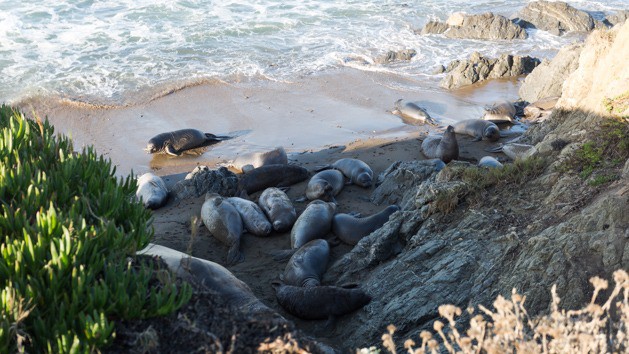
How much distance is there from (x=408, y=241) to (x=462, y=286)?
1.33 m

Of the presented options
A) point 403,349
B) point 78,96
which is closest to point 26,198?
point 403,349

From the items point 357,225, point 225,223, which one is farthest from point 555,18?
point 225,223

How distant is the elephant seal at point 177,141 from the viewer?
12148 mm

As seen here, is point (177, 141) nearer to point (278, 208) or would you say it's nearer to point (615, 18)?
point (278, 208)

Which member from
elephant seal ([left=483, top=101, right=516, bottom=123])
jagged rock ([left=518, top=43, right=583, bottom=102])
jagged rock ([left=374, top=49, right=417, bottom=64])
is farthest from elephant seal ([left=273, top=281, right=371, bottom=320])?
jagged rock ([left=374, top=49, right=417, bottom=64])

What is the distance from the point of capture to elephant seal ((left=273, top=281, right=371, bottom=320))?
6441mm

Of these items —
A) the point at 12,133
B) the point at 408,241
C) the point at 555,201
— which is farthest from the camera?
the point at 408,241

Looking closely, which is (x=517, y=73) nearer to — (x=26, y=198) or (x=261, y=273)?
(x=261, y=273)

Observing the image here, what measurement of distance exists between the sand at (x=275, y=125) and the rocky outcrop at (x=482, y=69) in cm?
35

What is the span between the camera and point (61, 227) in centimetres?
403

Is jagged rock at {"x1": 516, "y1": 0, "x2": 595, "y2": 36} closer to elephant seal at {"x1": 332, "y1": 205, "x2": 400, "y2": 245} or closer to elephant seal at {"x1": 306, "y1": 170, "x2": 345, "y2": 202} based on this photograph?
elephant seal at {"x1": 306, "y1": 170, "x2": 345, "y2": 202}

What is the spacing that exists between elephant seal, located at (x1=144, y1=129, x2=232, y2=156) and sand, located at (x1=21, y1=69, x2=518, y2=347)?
0.19 m

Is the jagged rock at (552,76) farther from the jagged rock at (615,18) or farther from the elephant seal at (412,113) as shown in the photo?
the jagged rock at (615,18)

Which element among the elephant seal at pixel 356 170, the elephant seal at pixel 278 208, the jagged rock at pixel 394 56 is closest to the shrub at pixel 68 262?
the elephant seal at pixel 278 208
